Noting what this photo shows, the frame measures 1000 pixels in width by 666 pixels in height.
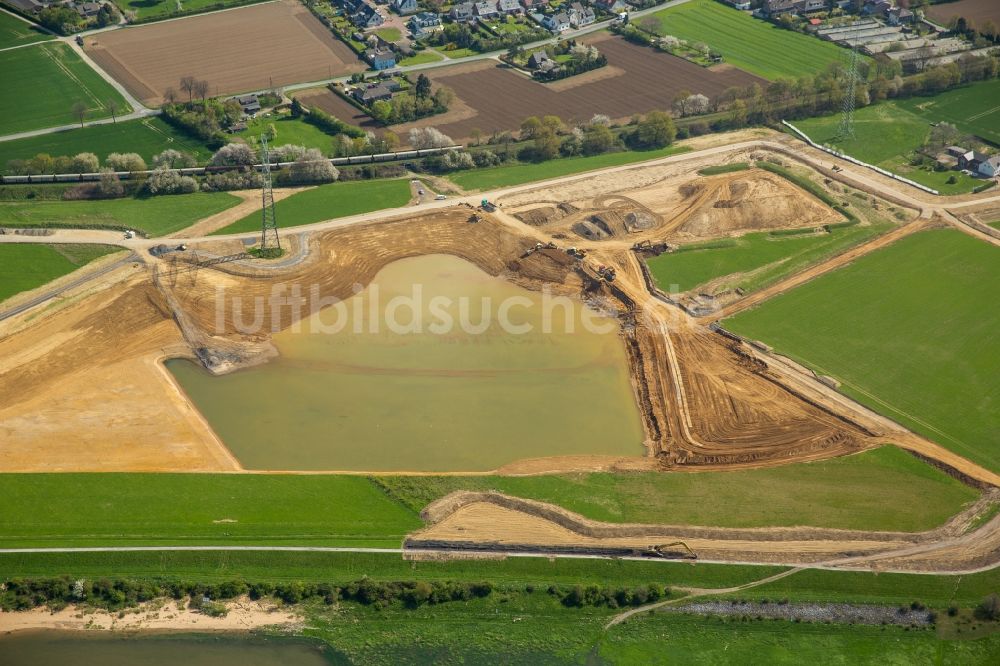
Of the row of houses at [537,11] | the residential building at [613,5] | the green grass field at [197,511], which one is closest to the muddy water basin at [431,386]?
the green grass field at [197,511]

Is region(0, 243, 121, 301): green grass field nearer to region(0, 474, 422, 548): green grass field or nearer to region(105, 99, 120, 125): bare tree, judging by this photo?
Result: region(0, 474, 422, 548): green grass field

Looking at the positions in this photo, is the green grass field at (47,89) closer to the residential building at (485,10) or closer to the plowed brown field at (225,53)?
the plowed brown field at (225,53)

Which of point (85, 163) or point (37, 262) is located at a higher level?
point (85, 163)

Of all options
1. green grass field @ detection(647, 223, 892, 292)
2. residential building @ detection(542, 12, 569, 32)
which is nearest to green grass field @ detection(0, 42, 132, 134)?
residential building @ detection(542, 12, 569, 32)

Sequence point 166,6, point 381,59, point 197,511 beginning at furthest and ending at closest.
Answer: point 166,6, point 381,59, point 197,511

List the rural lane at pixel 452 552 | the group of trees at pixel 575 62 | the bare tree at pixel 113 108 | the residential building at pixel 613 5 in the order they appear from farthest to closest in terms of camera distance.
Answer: the residential building at pixel 613 5, the group of trees at pixel 575 62, the bare tree at pixel 113 108, the rural lane at pixel 452 552

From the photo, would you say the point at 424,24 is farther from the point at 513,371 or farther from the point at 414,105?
the point at 513,371

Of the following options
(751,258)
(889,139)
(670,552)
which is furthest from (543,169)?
(670,552)
